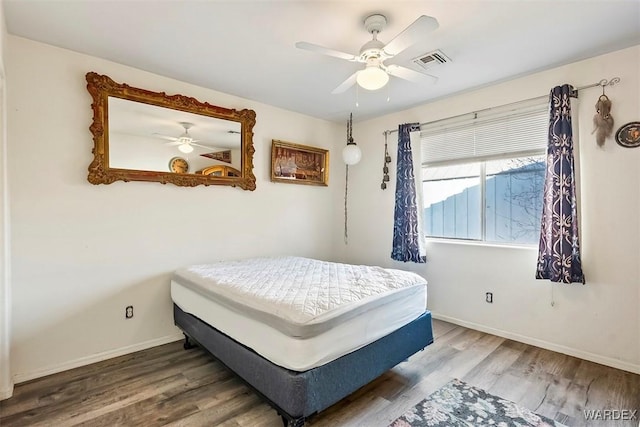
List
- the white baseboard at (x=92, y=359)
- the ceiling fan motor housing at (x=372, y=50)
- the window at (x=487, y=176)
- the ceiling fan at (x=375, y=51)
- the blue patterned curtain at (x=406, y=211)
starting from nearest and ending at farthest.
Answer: the ceiling fan at (x=375, y=51)
the ceiling fan motor housing at (x=372, y=50)
the white baseboard at (x=92, y=359)
the window at (x=487, y=176)
the blue patterned curtain at (x=406, y=211)

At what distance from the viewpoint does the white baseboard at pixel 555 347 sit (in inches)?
94.7

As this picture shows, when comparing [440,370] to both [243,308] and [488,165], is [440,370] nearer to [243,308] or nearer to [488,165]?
[243,308]

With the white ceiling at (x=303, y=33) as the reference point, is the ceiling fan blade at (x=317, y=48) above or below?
below

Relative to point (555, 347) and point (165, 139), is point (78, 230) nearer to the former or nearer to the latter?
point (165, 139)

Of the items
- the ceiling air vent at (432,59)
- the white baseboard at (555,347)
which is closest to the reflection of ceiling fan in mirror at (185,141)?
the ceiling air vent at (432,59)

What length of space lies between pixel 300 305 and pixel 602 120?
279cm

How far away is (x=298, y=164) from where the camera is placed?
160 inches

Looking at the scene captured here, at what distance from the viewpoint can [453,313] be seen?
346 cm

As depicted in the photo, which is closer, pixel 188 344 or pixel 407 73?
pixel 407 73

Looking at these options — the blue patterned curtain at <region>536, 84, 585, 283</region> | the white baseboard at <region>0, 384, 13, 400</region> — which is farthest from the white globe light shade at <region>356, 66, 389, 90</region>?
the white baseboard at <region>0, 384, 13, 400</region>

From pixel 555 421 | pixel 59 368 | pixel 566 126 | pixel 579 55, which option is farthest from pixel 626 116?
pixel 59 368

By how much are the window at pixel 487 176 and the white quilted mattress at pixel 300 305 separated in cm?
130

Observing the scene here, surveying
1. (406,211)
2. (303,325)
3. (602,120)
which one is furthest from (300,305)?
(602,120)

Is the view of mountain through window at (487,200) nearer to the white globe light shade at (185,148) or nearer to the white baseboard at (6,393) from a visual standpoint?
the white globe light shade at (185,148)
